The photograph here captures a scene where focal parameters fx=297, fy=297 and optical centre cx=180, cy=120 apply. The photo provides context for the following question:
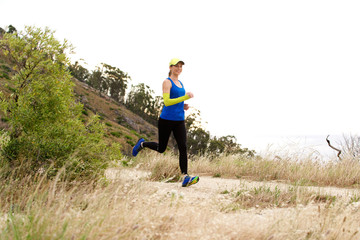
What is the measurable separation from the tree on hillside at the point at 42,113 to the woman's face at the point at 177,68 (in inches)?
63.2

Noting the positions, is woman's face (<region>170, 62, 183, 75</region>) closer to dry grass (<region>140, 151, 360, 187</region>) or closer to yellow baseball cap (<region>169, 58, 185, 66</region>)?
yellow baseball cap (<region>169, 58, 185, 66</region>)

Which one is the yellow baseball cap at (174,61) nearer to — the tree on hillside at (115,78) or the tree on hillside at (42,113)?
the tree on hillside at (42,113)

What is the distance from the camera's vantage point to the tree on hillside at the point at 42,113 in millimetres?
4047

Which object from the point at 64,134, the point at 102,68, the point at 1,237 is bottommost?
the point at 1,237

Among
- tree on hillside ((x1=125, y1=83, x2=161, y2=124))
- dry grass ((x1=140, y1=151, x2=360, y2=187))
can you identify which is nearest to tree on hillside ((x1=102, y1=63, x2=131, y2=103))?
tree on hillside ((x1=125, y1=83, x2=161, y2=124))

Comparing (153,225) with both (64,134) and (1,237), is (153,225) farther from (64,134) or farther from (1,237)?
(64,134)

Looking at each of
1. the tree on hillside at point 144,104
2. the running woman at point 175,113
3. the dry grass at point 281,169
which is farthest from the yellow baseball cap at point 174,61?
the tree on hillside at point 144,104

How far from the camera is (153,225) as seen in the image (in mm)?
2303

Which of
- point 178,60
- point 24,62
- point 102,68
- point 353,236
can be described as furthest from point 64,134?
point 102,68

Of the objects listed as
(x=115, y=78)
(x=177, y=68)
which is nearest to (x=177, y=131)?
(x=177, y=68)

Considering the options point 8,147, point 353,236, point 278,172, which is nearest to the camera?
point 353,236

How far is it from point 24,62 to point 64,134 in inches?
48.2

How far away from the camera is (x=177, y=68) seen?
4.84m

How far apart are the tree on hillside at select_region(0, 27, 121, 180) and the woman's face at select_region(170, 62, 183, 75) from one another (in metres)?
1.61
